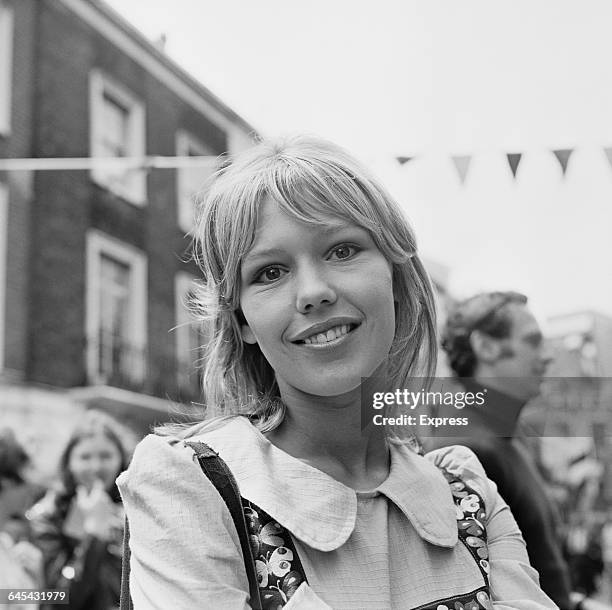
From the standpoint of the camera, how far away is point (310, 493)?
2.39ft

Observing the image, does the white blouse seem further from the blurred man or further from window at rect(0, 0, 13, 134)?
window at rect(0, 0, 13, 134)

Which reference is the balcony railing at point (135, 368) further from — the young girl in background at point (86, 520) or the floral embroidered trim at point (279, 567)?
the floral embroidered trim at point (279, 567)

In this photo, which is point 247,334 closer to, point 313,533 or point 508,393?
point 313,533

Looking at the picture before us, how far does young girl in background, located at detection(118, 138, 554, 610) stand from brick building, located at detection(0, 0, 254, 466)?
1.38 meters

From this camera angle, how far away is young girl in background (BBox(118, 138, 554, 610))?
640 millimetres

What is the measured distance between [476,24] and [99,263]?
1092mm

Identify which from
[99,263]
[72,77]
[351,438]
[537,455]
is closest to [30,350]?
[99,263]

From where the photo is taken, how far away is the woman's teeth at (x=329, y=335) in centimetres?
74

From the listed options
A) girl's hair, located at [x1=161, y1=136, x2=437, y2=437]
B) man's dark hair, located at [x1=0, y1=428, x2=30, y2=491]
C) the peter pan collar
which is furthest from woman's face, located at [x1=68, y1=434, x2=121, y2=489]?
the peter pan collar

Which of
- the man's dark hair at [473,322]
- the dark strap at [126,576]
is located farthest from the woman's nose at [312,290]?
the man's dark hair at [473,322]

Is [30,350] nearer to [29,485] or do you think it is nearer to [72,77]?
[29,485]

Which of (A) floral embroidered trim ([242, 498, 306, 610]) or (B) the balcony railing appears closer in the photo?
(A) floral embroidered trim ([242, 498, 306, 610])

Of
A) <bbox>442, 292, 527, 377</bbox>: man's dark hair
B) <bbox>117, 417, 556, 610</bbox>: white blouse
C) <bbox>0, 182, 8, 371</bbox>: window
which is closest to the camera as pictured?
<bbox>117, 417, 556, 610</bbox>: white blouse

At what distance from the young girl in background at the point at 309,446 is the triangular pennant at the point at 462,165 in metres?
1.12
